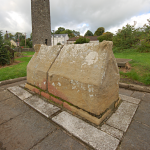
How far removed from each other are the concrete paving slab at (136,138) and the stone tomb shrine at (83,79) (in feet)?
1.35

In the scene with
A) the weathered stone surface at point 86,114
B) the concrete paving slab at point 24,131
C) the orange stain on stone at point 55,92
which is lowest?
the concrete paving slab at point 24,131

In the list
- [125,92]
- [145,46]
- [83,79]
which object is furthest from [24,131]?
[145,46]

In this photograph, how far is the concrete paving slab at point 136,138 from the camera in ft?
4.21

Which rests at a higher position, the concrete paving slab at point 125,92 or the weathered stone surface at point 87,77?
the weathered stone surface at point 87,77

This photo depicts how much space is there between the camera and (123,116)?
1829mm

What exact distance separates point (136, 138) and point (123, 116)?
0.43 m

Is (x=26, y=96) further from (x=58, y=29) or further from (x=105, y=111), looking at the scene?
(x=58, y=29)

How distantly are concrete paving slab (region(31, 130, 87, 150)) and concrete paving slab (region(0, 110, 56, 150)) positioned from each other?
83 mm

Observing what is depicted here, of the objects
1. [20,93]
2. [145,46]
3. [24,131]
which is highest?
[145,46]

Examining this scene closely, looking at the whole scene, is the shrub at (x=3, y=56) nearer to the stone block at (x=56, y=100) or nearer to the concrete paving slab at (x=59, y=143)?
the stone block at (x=56, y=100)

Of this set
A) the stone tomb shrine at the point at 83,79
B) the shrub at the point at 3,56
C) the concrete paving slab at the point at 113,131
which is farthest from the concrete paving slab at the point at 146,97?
the shrub at the point at 3,56

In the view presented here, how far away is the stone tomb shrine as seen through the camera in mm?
1618

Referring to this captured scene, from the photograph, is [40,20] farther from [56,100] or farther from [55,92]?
[56,100]

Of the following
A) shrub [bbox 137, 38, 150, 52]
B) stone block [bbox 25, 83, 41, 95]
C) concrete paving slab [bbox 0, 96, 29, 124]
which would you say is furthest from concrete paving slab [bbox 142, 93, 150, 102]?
shrub [bbox 137, 38, 150, 52]
